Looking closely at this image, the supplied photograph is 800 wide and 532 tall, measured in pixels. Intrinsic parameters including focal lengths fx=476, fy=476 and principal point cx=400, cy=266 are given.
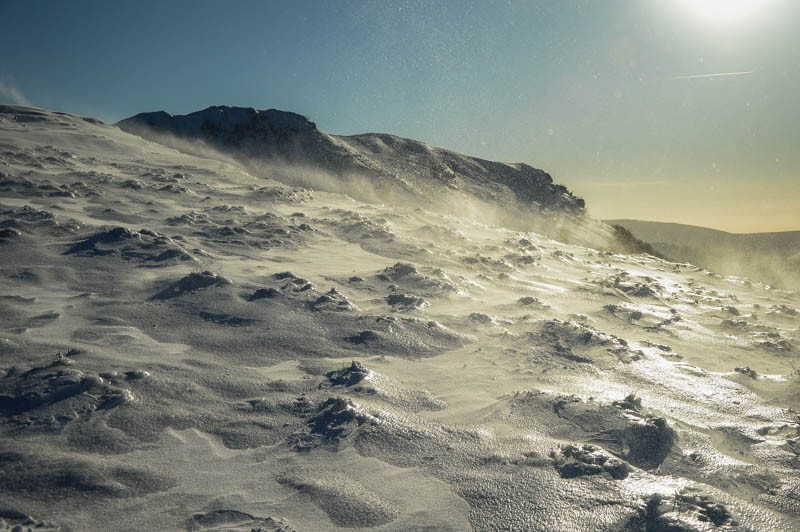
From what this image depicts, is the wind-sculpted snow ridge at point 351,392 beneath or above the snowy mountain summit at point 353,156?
beneath

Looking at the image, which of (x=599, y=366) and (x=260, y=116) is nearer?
(x=599, y=366)

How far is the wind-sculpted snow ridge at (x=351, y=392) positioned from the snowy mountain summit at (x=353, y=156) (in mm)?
14197

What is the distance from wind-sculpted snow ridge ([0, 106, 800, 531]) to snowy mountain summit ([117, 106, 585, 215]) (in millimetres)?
14197

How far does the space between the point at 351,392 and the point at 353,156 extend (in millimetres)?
20846

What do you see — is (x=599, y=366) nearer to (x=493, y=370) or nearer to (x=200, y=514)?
(x=493, y=370)

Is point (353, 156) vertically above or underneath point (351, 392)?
above

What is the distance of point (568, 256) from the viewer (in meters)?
9.98

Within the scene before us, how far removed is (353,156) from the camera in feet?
75.5

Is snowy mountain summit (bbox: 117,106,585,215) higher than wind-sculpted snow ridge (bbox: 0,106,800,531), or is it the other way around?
snowy mountain summit (bbox: 117,106,585,215)

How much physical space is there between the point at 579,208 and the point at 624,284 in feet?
66.4

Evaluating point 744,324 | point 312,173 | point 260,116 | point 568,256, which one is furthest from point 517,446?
point 260,116

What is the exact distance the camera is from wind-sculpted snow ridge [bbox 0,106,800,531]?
2225mm

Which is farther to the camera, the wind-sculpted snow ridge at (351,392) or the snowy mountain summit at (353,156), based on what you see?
the snowy mountain summit at (353,156)

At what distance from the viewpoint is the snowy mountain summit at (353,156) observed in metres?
21.4
